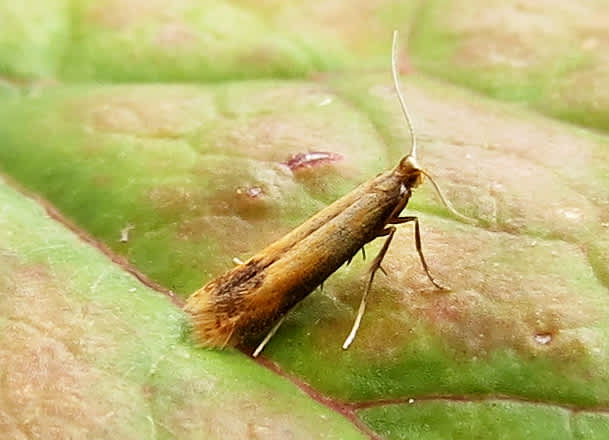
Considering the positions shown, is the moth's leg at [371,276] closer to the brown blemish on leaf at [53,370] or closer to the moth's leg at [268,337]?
the moth's leg at [268,337]

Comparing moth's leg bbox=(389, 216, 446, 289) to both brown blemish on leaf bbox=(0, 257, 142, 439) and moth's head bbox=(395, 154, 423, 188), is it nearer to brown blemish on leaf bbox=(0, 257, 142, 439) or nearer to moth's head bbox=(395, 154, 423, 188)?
moth's head bbox=(395, 154, 423, 188)

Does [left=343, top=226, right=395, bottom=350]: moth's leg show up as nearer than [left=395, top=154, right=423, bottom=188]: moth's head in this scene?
Yes

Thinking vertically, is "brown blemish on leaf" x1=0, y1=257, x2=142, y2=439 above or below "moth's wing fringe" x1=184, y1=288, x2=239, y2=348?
below

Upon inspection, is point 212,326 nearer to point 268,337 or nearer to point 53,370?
point 268,337

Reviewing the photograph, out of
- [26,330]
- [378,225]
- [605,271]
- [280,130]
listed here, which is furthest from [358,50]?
[26,330]

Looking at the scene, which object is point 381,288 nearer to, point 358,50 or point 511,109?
point 511,109

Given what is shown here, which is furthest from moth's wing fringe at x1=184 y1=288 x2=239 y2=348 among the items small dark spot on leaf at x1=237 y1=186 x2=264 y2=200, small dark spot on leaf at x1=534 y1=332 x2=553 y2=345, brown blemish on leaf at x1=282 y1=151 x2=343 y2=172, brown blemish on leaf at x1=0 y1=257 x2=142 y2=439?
small dark spot on leaf at x1=534 y1=332 x2=553 y2=345

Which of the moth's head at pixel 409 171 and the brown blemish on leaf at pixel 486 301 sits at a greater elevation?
the moth's head at pixel 409 171

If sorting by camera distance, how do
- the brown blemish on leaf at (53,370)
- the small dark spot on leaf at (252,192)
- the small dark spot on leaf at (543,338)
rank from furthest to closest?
the small dark spot on leaf at (252,192) → the small dark spot on leaf at (543,338) → the brown blemish on leaf at (53,370)

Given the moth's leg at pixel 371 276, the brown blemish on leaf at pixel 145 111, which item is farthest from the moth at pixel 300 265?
the brown blemish on leaf at pixel 145 111
